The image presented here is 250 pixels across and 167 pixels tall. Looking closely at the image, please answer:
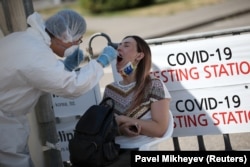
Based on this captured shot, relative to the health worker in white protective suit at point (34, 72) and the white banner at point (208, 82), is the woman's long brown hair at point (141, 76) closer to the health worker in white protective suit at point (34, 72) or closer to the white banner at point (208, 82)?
the health worker in white protective suit at point (34, 72)

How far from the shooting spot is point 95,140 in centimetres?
386

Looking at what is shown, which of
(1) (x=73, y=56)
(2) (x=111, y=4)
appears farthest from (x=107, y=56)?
(2) (x=111, y=4)

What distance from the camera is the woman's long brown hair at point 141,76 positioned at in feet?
14.3

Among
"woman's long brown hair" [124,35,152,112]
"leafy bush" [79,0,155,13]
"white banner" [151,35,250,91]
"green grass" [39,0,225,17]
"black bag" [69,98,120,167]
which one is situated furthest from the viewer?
"leafy bush" [79,0,155,13]

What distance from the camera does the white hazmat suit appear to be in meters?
3.70

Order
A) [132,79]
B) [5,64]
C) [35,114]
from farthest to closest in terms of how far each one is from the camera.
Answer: [35,114], [132,79], [5,64]

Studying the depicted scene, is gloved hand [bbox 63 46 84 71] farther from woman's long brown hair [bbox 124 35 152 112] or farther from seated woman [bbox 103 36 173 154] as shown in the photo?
woman's long brown hair [bbox 124 35 152 112]

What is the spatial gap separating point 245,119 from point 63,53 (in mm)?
2059

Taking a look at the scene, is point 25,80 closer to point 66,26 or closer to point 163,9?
point 66,26

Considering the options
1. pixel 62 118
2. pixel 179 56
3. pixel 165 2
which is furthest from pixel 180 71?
pixel 165 2

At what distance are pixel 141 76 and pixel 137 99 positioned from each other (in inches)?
7.9

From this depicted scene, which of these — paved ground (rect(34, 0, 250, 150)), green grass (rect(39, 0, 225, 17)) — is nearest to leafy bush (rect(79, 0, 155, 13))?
green grass (rect(39, 0, 225, 17))

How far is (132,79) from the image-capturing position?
4.49 m

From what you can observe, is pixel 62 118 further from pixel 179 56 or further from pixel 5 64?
pixel 5 64
